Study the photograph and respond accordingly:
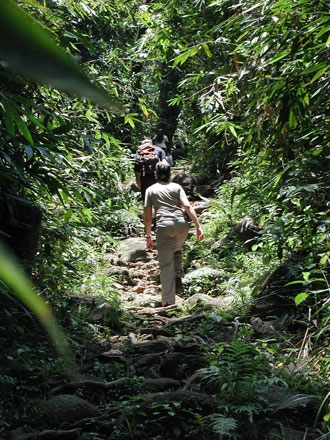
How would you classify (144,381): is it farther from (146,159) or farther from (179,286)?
(146,159)

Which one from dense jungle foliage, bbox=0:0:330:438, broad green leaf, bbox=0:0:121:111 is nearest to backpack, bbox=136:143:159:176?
dense jungle foliage, bbox=0:0:330:438

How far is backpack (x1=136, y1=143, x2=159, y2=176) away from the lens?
969 centimetres

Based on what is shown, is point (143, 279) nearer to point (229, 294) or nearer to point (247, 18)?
point (229, 294)

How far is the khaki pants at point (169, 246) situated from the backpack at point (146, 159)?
2964 mm

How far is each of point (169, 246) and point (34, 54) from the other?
6.73m

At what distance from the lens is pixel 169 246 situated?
6977 mm

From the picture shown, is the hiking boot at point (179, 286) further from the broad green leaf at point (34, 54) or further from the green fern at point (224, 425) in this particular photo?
the broad green leaf at point (34, 54)

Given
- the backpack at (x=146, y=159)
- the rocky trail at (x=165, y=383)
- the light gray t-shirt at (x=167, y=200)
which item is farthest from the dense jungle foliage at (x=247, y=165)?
the backpack at (x=146, y=159)

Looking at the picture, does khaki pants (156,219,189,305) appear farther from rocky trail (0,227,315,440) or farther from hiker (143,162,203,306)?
rocky trail (0,227,315,440)

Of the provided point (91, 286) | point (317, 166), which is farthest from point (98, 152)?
point (317, 166)

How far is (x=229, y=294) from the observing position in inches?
280

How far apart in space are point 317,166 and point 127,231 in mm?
7255

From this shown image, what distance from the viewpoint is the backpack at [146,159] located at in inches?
381

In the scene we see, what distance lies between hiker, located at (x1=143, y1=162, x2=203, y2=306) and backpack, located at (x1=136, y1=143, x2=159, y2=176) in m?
2.68
